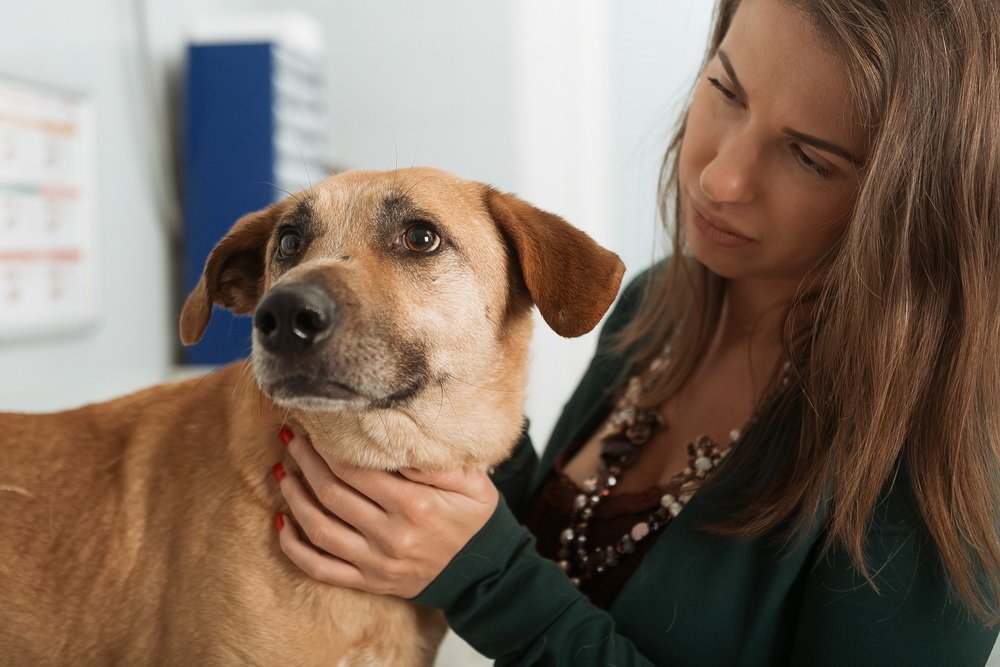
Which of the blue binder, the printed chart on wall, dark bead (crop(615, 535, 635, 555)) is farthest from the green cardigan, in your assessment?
the blue binder

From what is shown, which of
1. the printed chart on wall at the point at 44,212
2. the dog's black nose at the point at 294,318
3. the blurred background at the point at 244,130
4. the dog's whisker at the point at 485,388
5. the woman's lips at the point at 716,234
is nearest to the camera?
the dog's black nose at the point at 294,318

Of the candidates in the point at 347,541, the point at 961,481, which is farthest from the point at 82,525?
the point at 961,481

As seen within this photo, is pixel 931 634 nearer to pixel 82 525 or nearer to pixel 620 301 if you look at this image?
pixel 620 301

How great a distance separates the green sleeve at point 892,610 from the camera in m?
1.10

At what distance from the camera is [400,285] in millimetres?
1187

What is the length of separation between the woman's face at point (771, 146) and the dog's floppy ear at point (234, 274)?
0.68 meters

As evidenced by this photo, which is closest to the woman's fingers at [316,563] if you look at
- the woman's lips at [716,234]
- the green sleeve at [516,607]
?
the green sleeve at [516,607]

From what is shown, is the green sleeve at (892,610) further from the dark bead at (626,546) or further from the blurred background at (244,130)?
the blurred background at (244,130)

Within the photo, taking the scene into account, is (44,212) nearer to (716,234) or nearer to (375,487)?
(375,487)

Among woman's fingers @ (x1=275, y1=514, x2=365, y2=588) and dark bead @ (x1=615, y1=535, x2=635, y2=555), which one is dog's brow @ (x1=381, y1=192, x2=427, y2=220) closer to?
woman's fingers @ (x1=275, y1=514, x2=365, y2=588)

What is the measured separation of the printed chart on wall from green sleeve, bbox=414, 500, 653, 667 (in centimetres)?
148

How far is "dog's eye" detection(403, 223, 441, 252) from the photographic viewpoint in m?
1.25

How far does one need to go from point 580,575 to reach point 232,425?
0.65 m

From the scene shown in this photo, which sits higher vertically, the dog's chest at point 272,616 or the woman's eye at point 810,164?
the woman's eye at point 810,164
